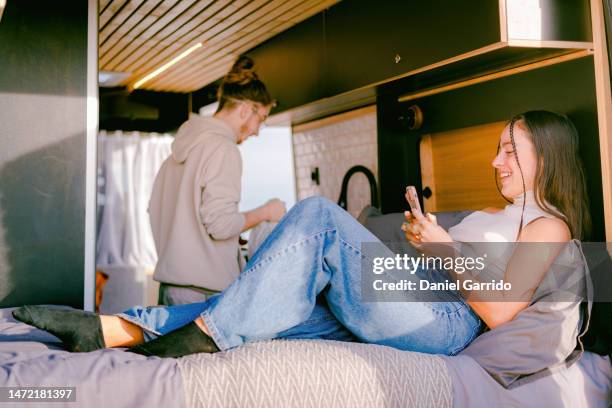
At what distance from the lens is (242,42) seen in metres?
4.26

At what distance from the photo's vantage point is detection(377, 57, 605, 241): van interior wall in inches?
91.7

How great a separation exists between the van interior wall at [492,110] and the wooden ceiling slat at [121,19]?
1368 millimetres

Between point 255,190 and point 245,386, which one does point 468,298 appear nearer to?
point 245,386

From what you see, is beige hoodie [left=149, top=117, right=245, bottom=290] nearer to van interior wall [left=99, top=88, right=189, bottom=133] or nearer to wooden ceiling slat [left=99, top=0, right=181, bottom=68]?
wooden ceiling slat [left=99, top=0, right=181, bottom=68]

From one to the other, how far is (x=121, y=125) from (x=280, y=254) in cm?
453

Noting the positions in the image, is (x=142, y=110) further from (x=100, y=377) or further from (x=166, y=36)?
(x=100, y=377)

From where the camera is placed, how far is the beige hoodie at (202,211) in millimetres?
2686

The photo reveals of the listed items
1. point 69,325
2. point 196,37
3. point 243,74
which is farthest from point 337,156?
point 69,325

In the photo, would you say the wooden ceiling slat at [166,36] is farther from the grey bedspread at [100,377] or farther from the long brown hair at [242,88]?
the grey bedspread at [100,377]

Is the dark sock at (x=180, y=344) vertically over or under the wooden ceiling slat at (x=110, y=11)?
under

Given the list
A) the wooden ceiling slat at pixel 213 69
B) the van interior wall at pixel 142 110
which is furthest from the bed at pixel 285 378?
the van interior wall at pixel 142 110

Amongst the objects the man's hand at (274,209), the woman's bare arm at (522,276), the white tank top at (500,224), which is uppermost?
the man's hand at (274,209)

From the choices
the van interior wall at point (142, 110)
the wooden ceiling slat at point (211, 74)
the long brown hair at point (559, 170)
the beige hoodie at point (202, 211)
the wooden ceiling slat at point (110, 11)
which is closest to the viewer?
the long brown hair at point (559, 170)

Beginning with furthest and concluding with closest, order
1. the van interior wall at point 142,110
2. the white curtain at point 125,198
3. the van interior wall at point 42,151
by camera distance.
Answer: the van interior wall at point 142,110
the white curtain at point 125,198
the van interior wall at point 42,151
